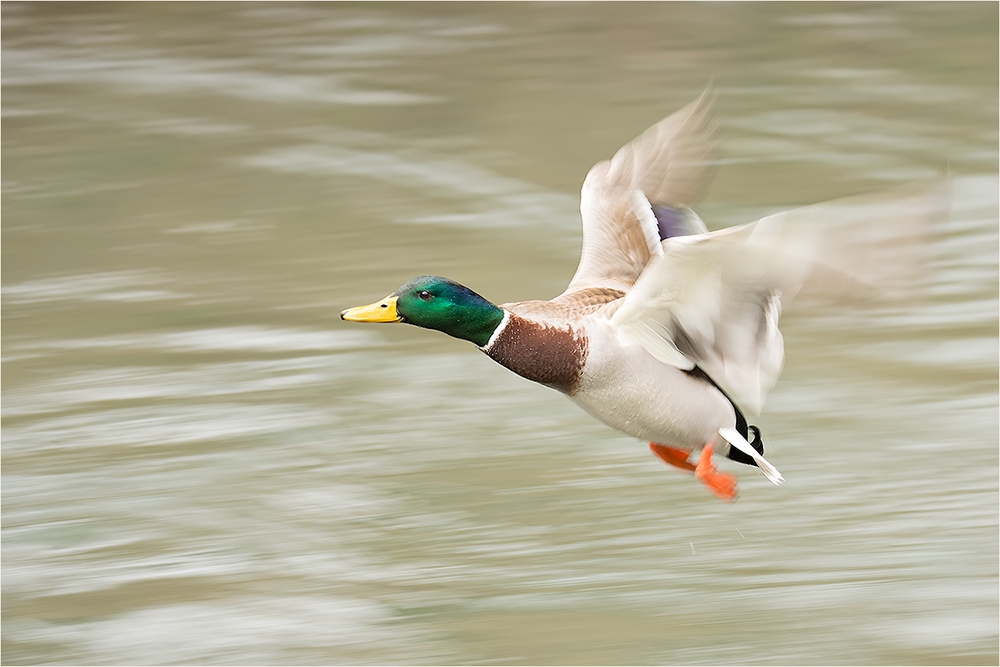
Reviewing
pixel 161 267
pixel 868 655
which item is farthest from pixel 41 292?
pixel 868 655

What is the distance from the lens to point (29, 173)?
7.90m

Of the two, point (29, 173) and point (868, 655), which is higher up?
point (29, 173)

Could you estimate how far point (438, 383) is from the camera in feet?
17.8

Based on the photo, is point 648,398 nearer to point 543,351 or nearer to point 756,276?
point 543,351

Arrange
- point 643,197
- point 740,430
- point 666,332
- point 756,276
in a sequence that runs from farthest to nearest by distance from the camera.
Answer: point 643,197 → point 740,430 → point 666,332 → point 756,276

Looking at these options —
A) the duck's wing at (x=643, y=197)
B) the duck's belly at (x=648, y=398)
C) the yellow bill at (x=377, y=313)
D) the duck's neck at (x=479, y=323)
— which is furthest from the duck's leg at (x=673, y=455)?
the yellow bill at (x=377, y=313)

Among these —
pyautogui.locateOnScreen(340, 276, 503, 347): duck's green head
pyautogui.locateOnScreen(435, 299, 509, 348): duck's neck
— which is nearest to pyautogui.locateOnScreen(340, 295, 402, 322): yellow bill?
pyautogui.locateOnScreen(340, 276, 503, 347): duck's green head

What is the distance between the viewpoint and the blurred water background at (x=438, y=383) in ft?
12.9

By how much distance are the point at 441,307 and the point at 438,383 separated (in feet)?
6.07

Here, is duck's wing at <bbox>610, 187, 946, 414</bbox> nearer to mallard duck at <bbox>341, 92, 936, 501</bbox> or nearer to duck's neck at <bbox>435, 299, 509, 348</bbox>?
mallard duck at <bbox>341, 92, 936, 501</bbox>

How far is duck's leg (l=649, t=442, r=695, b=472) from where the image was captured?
404 centimetres

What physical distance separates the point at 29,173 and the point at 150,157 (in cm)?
65

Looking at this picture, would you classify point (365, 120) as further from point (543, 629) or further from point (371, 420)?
point (543, 629)

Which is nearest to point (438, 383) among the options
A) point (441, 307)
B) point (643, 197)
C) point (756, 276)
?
point (643, 197)
